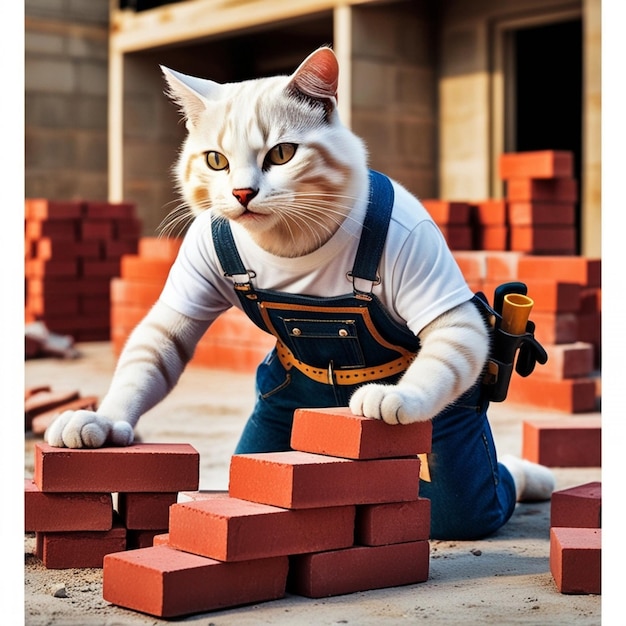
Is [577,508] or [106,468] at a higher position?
[106,468]

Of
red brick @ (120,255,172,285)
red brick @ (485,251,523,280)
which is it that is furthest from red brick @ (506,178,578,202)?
red brick @ (120,255,172,285)

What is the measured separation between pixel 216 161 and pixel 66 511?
1.00 m

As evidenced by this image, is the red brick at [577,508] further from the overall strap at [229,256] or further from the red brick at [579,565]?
the overall strap at [229,256]

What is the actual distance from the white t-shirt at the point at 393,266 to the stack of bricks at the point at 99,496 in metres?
Answer: 0.54

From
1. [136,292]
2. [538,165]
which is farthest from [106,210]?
[538,165]

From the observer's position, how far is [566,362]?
610 cm

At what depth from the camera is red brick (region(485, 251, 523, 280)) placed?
6555 mm

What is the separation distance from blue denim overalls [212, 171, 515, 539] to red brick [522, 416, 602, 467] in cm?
91

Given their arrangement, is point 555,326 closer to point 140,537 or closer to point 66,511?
point 140,537

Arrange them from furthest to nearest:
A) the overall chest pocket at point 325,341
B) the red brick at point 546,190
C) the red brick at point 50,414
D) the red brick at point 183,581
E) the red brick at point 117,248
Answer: the red brick at point 117,248 < the red brick at point 546,190 < the red brick at point 50,414 < the overall chest pocket at point 325,341 < the red brick at point 183,581

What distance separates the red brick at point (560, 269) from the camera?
644cm

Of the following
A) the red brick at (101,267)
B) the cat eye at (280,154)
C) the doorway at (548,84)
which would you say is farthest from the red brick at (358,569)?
the doorway at (548,84)

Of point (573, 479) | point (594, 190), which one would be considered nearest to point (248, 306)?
point (573, 479)
